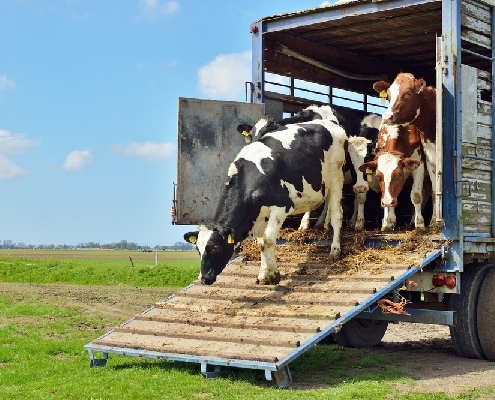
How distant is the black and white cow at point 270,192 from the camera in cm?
995

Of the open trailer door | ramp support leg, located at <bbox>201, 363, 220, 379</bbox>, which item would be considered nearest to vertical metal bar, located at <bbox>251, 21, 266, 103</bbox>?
the open trailer door

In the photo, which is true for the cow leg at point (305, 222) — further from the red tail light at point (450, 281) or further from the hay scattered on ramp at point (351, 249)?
the red tail light at point (450, 281)

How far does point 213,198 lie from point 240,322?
9.20ft

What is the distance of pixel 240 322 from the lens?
890cm

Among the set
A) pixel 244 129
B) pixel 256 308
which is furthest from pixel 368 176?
pixel 256 308

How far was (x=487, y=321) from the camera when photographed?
10305 millimetres

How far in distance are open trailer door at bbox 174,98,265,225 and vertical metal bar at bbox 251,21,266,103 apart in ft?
2.58

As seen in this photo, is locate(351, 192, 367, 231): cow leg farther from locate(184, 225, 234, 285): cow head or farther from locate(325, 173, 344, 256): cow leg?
locate(184, 225, 234, 285): cow head

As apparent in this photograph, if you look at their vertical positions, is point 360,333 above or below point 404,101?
below

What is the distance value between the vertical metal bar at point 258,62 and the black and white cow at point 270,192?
54.5 inches

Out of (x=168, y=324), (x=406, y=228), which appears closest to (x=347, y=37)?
(x=406, y=228)

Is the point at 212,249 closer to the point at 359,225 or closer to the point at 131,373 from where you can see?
the point at 131,373

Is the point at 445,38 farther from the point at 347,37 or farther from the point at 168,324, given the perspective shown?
the point at 168,324

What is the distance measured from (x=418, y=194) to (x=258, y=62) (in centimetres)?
345
